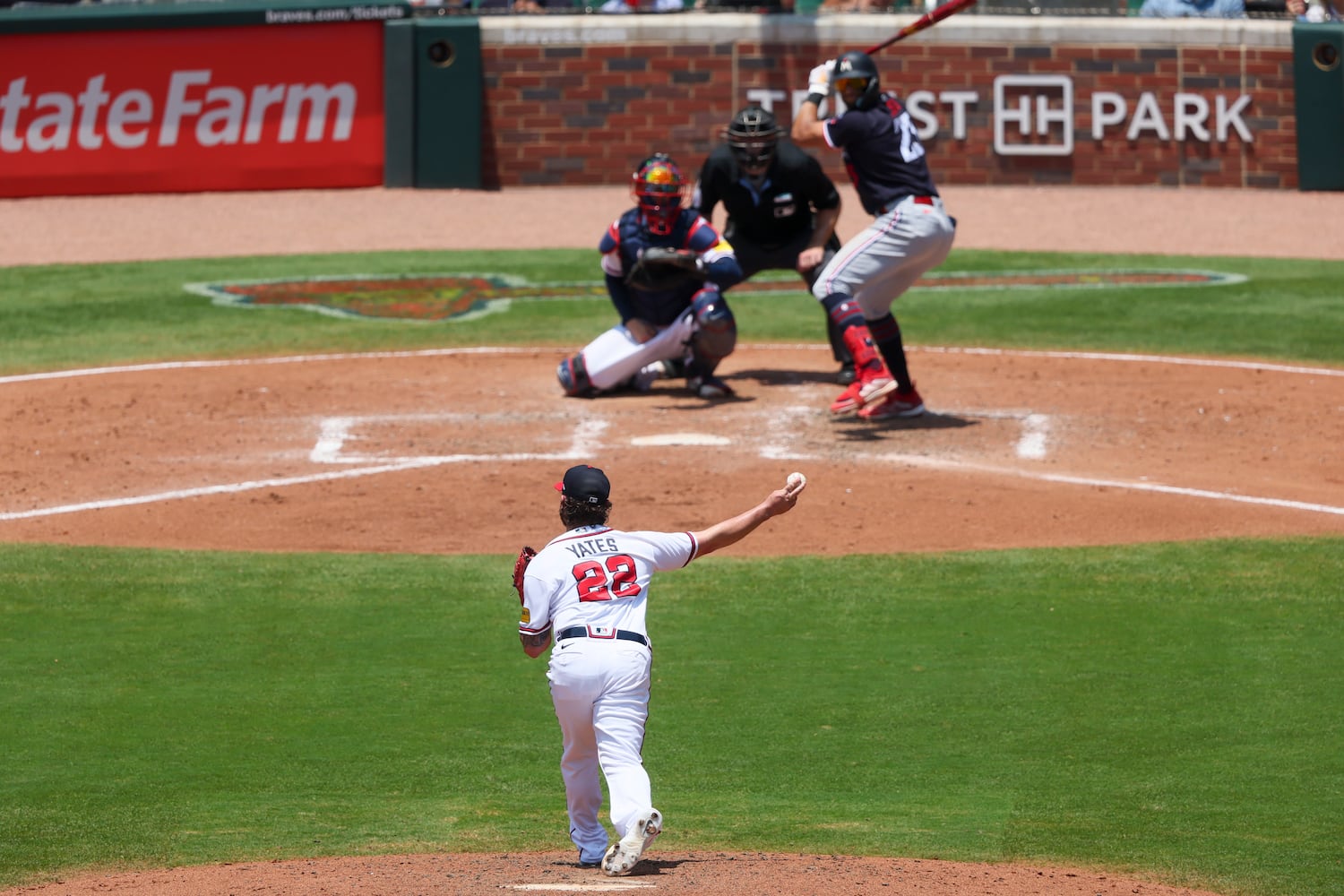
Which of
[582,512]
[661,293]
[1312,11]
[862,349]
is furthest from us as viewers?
[1312,11]

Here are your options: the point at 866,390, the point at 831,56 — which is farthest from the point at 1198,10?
the point at 866,390

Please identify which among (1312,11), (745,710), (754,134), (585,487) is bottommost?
(745,710)

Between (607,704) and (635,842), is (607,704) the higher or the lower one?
the higher one

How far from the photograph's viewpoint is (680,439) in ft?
43.1

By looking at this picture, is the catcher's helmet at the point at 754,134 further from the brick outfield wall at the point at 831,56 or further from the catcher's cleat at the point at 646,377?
the brick outfield wall at the point at 831,56

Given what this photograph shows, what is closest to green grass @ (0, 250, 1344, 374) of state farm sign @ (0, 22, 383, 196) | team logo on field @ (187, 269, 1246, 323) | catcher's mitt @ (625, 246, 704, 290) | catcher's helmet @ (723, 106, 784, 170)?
team logo on field @ (187, 269, 1246, 323)

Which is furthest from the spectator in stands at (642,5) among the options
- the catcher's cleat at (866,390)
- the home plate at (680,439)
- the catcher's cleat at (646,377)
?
A: the catcher's cleat at (866,390)

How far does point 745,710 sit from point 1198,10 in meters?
16.9

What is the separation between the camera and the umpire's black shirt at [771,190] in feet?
46.9

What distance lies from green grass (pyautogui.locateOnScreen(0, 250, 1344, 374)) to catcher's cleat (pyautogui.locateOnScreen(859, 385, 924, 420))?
3060 millimetres

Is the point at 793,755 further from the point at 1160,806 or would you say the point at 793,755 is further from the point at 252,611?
the point at 252,611

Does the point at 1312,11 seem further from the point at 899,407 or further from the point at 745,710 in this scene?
the point at 745,710

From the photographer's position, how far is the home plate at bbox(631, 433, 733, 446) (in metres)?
13.0

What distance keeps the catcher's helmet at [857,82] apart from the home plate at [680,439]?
245cm
